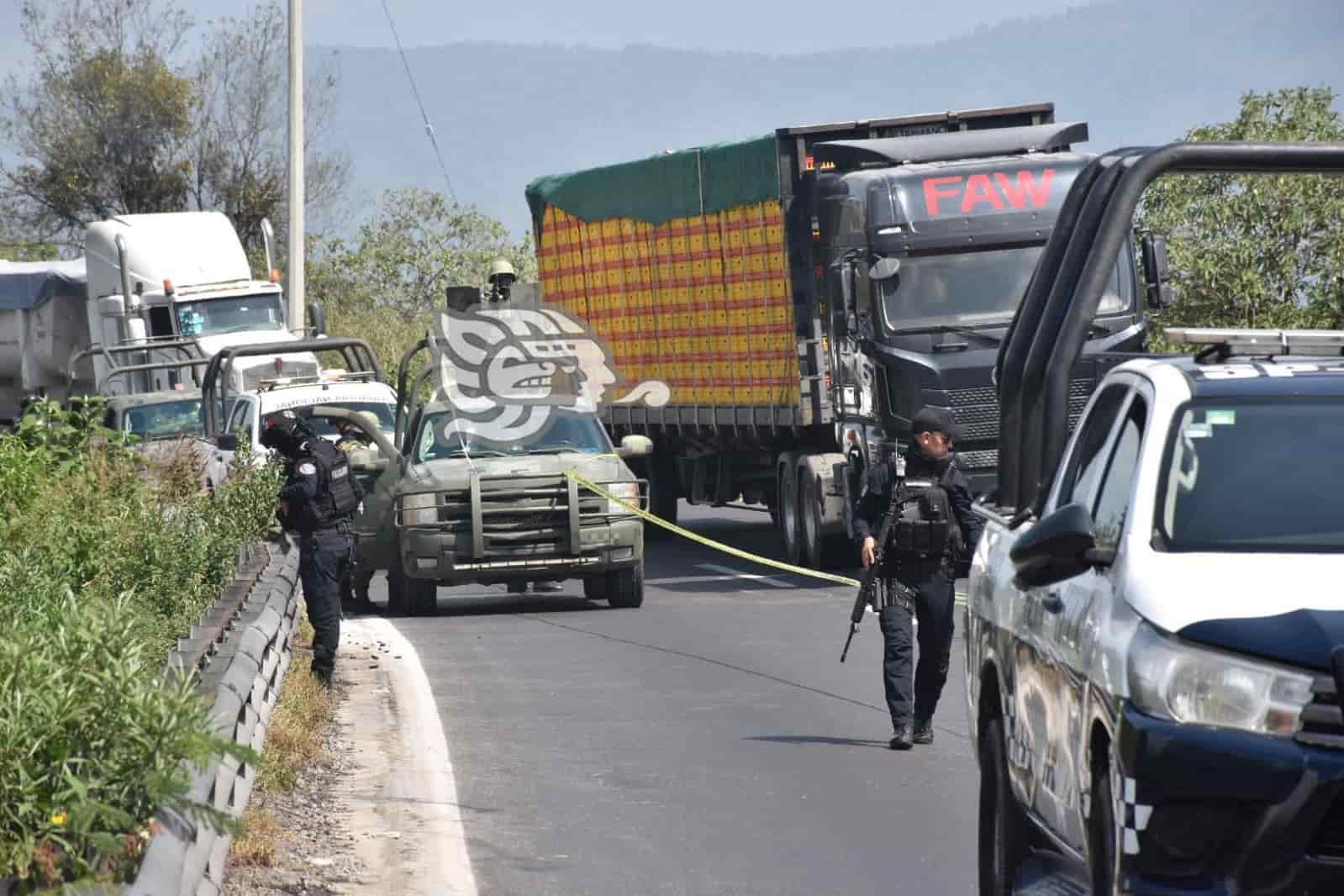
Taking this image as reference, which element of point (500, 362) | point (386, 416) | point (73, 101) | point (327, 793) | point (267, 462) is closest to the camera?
point (327, 793)

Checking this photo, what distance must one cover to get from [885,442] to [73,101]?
4319cm

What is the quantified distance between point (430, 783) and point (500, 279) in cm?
1740

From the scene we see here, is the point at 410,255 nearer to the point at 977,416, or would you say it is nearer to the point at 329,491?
the point at 977,416

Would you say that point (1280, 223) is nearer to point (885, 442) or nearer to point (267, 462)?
point (885, 442)

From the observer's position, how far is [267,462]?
17.2 meters

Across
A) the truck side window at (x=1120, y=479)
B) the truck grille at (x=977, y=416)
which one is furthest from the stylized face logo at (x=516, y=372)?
the truck side window at (x=1120, y=479)

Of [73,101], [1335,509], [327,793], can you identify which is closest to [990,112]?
[327,793]

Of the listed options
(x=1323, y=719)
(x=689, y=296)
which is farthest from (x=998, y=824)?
(x=689, y=296)

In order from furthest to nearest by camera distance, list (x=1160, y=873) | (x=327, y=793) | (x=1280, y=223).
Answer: (x=1280, y=223), (x=327, y=793), (x=1160, y=873)

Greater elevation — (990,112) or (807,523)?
(990,112)

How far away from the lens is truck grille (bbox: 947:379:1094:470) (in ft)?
65.7

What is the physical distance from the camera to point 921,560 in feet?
37.8

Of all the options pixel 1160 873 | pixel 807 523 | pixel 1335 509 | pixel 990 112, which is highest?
pixel 990 112

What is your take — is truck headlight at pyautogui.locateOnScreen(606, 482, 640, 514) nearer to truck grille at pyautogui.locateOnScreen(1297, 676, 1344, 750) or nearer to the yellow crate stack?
the yellow crate stack
